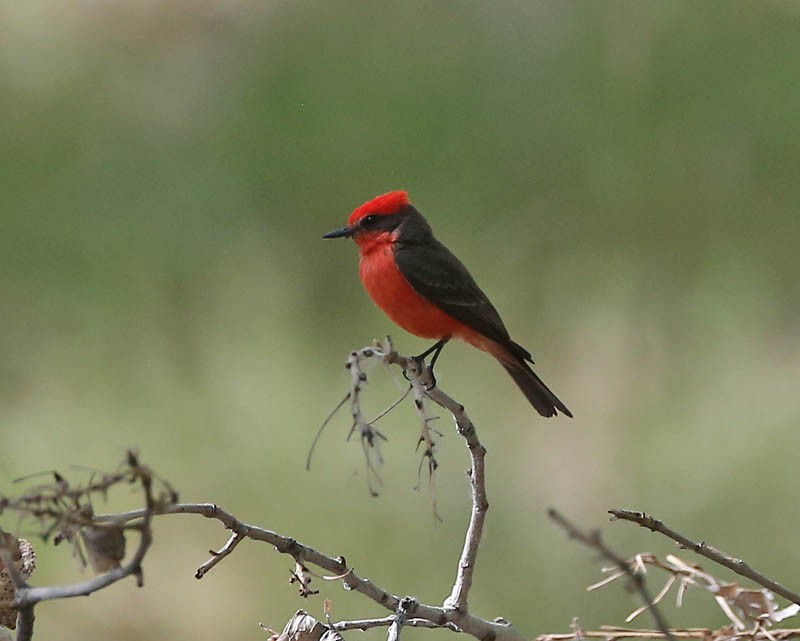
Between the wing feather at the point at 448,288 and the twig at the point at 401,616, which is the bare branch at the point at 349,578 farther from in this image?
the wing feather at the point at 448,288

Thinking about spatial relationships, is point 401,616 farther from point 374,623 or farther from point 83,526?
point 83,526

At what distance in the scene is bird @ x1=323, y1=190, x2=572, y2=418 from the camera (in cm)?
175

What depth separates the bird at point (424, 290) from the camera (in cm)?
175

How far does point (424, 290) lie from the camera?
175 cm

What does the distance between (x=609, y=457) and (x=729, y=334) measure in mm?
386

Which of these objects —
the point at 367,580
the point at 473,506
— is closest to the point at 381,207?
the point at 473,506

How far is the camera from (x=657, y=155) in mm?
2629

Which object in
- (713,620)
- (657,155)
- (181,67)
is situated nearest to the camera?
(713,620)

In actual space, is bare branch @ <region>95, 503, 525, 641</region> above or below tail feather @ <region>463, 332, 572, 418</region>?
below

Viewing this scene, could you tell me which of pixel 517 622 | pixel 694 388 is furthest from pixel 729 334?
pixel 517 622

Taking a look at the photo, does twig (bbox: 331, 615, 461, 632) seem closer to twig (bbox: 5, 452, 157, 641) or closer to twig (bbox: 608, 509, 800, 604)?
twig (bbox: 608, 509, 800, 604)

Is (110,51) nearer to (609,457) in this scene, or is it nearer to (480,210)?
(480,210)

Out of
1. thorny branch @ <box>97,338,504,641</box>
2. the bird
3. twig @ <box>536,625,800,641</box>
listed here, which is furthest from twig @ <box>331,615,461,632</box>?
the bird

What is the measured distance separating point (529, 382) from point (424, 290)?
24 centimetres
